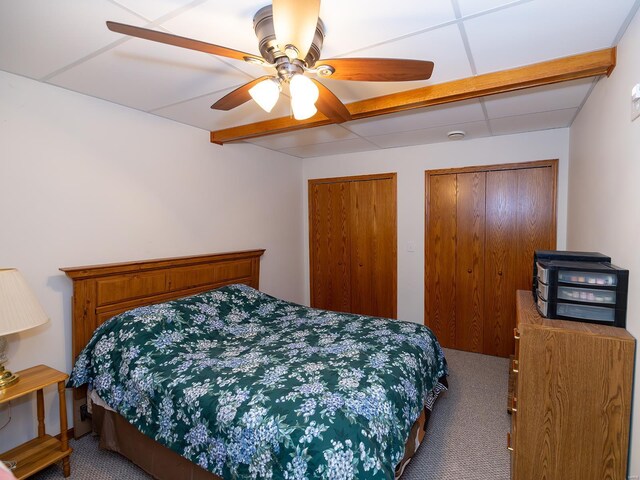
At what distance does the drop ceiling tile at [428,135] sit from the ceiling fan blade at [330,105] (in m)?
1.47

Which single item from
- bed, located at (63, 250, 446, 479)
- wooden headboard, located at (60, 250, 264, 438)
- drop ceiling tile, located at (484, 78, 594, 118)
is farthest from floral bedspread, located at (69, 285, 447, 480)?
drop ceiling tile, located at (484, 78, 594, 118)

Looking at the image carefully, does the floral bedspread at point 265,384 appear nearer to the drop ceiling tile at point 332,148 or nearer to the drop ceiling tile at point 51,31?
the drop ceiling tile at point 51,31

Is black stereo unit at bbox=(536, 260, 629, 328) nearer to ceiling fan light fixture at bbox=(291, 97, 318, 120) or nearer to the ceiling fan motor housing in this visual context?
ceiling fan light fixture at bbox=(291, 97, 318, 120)

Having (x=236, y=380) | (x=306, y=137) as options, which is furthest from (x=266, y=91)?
(x=306, y=137)

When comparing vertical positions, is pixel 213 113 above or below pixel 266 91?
above

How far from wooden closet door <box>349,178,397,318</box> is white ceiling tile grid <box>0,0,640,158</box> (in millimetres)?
1640

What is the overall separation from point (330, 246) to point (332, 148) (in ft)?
4.15

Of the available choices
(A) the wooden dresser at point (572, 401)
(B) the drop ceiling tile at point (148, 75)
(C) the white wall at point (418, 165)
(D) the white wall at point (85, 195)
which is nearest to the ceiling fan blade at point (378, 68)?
(B) the drop ceiling tile at point (148, 75)

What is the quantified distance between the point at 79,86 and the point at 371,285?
133 inches

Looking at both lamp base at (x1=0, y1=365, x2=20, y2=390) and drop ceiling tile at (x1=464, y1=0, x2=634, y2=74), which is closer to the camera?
drop ceiling tile at (x1=464, y1=0, x2=634, y2=74)

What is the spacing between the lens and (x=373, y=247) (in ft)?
13.5

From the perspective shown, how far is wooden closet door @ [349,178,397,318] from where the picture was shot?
13.1ft

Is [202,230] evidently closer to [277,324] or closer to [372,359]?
[277,324]

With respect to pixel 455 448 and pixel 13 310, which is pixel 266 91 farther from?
pixel 455 448
